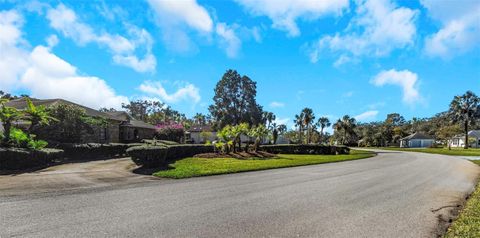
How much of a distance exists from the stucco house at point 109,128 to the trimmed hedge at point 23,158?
983 cm

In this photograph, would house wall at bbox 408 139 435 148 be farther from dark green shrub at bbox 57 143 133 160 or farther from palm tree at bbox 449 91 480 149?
dark green shrub at bbox 57 143 133 160

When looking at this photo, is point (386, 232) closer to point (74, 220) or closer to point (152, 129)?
point (74, 220)

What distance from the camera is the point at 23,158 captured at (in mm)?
14109

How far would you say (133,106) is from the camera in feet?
316

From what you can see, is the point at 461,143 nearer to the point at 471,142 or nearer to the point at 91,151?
the point at 471,142

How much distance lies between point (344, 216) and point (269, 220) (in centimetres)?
178

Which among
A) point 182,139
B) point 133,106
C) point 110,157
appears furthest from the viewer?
point 133,106

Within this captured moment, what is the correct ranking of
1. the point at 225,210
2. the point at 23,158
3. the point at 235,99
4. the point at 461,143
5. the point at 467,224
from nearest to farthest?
the point at 467,224
the point at 225,210
the point at 23,158
the point at 235,99
the point at 461,143

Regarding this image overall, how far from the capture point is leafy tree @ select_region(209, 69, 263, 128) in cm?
6450

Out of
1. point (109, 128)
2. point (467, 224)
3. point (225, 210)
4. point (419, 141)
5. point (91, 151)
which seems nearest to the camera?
point (467, 224)

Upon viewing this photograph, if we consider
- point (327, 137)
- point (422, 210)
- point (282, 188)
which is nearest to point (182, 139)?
point (282, 188)

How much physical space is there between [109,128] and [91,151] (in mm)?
12883

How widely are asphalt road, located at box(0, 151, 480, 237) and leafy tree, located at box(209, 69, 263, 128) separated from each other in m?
52.8

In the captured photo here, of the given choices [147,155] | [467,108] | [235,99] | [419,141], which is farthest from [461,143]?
[147,155]
